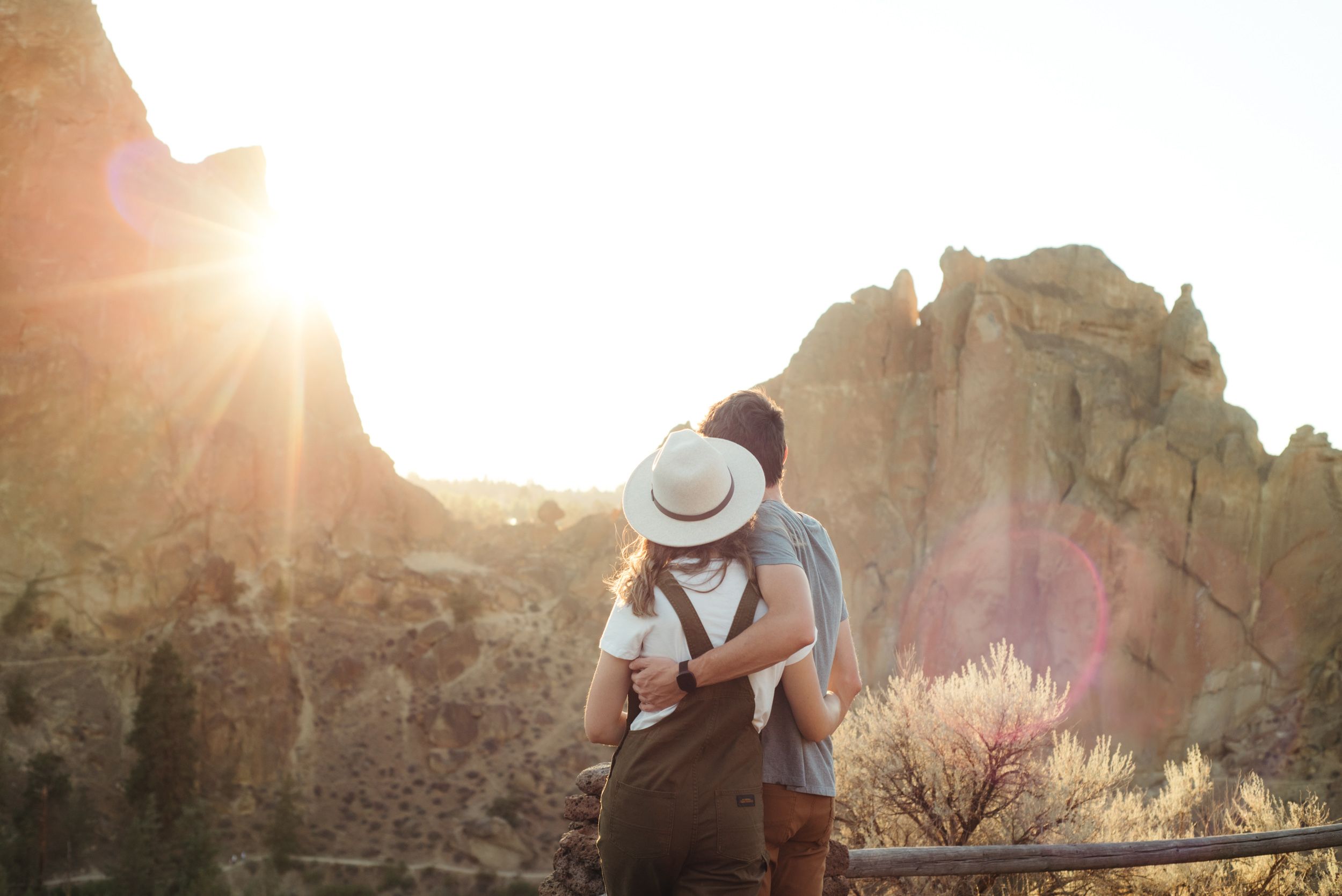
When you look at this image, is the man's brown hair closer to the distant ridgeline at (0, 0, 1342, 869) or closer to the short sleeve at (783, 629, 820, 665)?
the short sleeve at (783, 629, 820, 665)

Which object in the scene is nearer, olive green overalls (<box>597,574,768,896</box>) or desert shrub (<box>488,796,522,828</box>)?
olive green overalls (<box>597,574,768,896</box>)

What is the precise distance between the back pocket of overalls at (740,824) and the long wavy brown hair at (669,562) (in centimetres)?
46

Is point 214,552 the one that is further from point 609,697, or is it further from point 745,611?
point 745,611

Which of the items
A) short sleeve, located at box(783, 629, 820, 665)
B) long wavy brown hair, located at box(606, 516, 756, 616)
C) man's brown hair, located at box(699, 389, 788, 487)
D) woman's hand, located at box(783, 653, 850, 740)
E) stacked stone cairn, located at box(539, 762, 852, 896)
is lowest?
stacked stone cairn, located at box(539, 762, 852, 896)

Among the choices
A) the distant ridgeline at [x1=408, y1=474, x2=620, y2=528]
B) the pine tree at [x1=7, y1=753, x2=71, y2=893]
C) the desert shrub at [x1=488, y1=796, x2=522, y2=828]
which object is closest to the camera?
the pine tree at [x1=7, y1=753, x2=71, y2=893]

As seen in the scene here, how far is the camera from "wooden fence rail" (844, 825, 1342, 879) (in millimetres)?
4141

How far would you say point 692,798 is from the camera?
2125 millimetres

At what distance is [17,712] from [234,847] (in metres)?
7.25

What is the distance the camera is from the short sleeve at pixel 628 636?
2.21 m

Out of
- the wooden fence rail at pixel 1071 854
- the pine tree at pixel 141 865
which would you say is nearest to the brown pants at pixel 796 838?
the wooden fence rail at pixel 1071 854

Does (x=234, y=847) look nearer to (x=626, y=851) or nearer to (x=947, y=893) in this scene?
(x=947, y=893)

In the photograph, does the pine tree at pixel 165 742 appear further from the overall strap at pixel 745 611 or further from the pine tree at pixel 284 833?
the overall strap at pixel 745 611

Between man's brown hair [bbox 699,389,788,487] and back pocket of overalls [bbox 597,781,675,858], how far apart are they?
86 centimetres

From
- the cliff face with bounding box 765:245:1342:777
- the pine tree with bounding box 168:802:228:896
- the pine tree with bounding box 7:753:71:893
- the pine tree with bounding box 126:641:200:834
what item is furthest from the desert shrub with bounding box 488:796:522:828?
the cliff face with bounding box 765:245:1342:777
